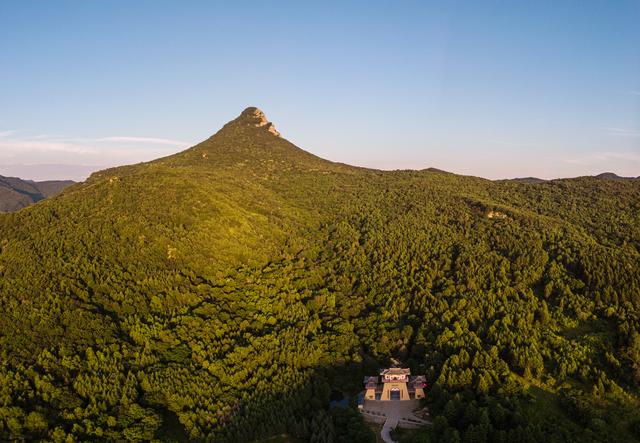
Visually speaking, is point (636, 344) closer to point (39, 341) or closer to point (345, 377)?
point (345, 377)

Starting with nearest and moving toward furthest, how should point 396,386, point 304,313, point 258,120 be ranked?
point 396,386
point 304,313
point 258,120

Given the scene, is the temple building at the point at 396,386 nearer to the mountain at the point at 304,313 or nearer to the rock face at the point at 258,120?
the mountain at the point at 304,313

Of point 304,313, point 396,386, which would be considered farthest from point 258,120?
point 396,386

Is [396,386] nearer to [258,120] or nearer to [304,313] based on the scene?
[304,313]

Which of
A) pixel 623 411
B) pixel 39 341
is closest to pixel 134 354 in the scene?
pixel 39 341

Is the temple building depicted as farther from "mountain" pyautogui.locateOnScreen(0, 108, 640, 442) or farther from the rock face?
the rock face

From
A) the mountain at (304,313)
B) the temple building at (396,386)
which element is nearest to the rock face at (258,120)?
the mountain at (304,313)
